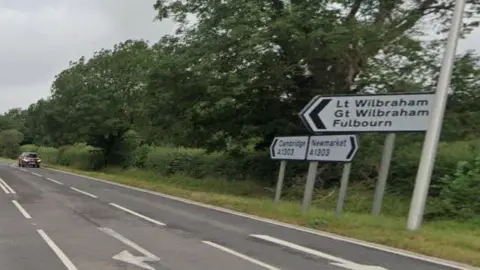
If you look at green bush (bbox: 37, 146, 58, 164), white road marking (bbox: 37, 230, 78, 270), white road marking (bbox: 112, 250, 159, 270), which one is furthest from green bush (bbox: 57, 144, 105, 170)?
white road marking (bbox: 112, 250, 159, 270)

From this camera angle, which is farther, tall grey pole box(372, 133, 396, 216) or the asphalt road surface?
tall grey pole box(372, 133, 396, 216)

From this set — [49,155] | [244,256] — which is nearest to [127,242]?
[244,256]

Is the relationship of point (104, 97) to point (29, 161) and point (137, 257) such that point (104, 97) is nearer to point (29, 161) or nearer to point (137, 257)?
point (29, 161)

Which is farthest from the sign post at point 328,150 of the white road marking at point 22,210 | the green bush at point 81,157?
the green bush at point 81,157

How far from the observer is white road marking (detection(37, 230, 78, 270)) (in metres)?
8.73

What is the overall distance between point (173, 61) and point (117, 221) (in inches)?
425

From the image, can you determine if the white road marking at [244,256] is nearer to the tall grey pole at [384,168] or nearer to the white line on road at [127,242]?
the white line on road at [127,242]

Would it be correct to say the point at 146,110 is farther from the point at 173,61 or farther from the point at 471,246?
the point at 471,246

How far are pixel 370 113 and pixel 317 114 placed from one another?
167 centimetres

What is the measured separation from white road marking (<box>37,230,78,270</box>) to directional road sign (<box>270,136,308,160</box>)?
812cm

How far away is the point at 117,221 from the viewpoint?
14.6m

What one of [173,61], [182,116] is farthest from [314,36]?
[182,116]

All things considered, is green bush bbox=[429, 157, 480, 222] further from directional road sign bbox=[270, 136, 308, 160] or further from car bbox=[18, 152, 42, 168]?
car bbox=[18, 152, 42, 168]

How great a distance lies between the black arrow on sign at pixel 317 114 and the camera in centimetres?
1670
